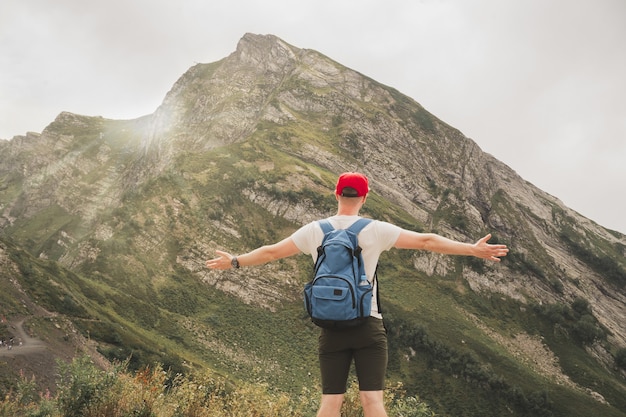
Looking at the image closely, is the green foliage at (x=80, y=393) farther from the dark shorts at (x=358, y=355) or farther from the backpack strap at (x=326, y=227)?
the backpack strap at (x=326, y=227)

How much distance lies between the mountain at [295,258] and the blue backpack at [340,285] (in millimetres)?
30371

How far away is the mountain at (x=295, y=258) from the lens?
71.4 metres

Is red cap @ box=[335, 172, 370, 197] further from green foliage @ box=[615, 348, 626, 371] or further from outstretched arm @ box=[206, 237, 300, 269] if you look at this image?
green foliage @ box=[615, 348, 626, 371]

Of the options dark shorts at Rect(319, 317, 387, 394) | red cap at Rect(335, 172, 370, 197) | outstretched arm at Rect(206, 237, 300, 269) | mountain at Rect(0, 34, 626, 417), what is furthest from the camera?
mountain at Rect(0, 34, 626, 417)

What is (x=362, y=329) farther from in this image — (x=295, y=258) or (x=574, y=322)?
(x=574, y=322)

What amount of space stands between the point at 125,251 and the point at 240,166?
42248 mm

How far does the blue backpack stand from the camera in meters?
4.20

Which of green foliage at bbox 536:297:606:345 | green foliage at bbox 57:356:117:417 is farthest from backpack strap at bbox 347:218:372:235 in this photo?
green foliage at bbox 536:297:606:345

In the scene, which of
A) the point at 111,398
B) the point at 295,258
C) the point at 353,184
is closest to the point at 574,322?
the point at 295,258

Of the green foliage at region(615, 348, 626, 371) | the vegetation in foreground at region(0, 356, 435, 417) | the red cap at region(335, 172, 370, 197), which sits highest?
the red cap at region(335, 172, 370, 197)

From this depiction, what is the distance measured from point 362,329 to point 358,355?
31 centimetres

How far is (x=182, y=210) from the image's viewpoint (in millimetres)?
96812

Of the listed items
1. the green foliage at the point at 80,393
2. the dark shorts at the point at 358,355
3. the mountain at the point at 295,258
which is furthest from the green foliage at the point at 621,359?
the green foliage at the point at 80,393

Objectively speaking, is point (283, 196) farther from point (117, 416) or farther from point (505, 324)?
point (117, 416)
